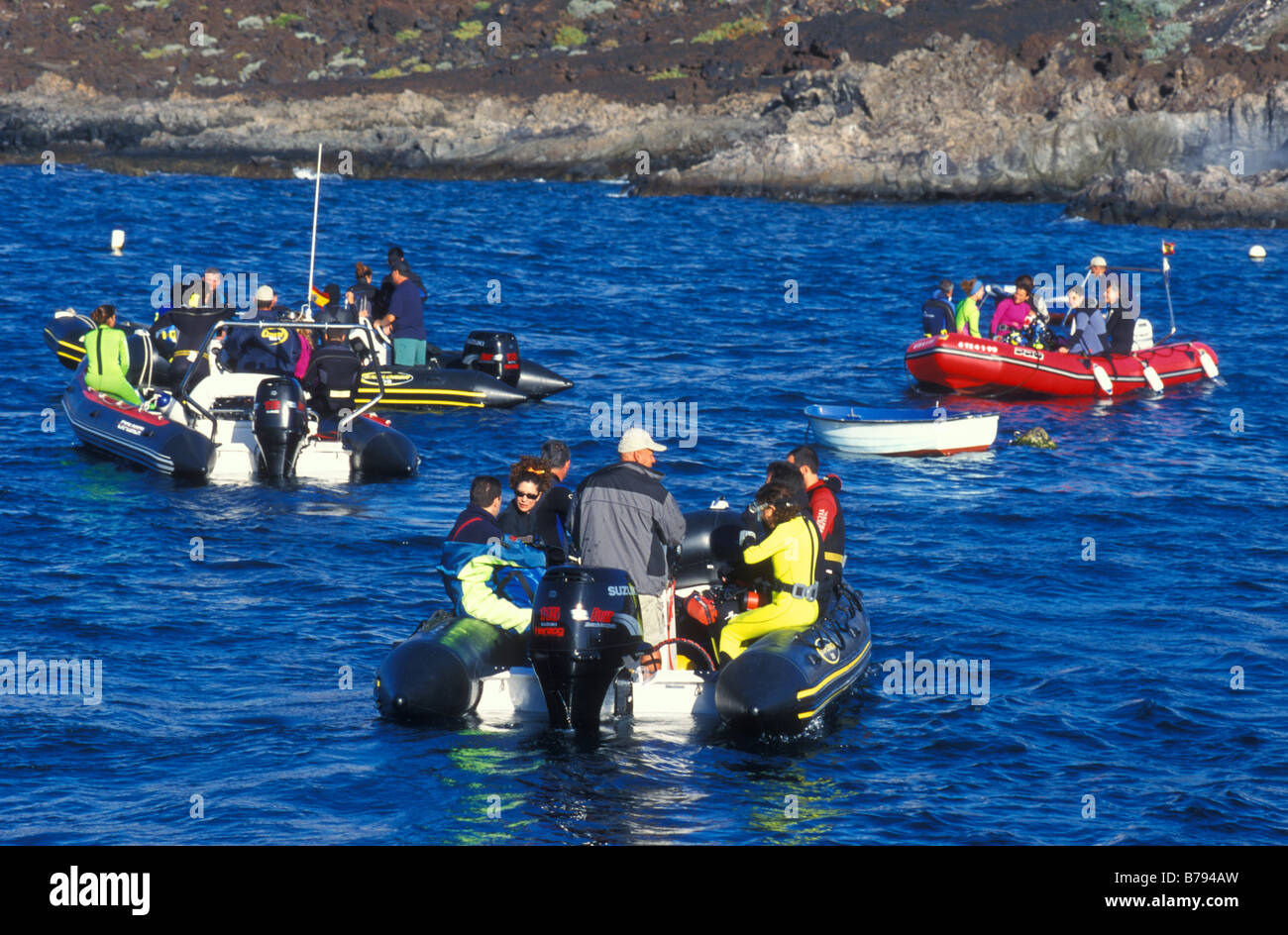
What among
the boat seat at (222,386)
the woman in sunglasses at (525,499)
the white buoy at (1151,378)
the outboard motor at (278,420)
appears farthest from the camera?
the white buoy at (1151,378)

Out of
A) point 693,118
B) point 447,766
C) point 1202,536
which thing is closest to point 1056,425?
point 1202,536

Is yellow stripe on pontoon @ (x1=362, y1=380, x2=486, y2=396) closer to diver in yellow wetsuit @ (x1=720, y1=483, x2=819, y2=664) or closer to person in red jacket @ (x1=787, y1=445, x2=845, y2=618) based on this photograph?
person in red jacket @ (x1=787, y1=445, x2=845, y2=618)

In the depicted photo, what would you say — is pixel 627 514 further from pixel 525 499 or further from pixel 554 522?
pixel 525 499

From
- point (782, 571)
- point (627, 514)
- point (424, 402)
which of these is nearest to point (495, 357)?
point (424, 402)

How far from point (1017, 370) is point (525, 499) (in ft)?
46.1

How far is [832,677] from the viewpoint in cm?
1070

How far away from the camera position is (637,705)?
34.2 feet

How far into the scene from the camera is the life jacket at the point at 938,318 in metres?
23.9

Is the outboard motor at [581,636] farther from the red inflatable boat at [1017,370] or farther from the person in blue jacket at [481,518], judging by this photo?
the red inflatable boat at [1017,370]

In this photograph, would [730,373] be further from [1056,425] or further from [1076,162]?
[1076,162]

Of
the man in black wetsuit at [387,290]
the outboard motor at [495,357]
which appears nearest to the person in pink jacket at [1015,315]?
the outboard motor at [495,357]

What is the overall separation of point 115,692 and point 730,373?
661 inches

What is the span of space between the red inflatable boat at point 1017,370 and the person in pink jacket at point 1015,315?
23.2 inches

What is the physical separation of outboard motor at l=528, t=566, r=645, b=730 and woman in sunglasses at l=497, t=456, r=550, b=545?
1264 mm
